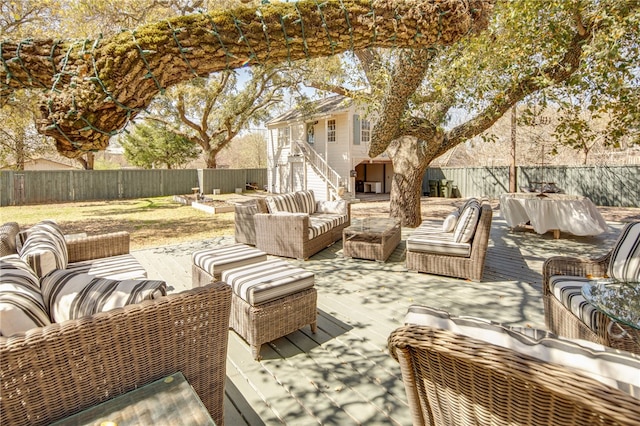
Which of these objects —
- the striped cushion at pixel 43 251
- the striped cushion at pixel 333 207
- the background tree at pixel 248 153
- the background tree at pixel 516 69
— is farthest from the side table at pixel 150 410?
the background tree at pixel 248 153

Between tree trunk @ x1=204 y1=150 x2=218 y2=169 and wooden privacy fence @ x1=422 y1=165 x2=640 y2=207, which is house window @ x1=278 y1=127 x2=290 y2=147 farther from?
wooden privacy fence @ x1=422 y1=165 x2=640 y2=207

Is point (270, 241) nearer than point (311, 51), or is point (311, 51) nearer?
point (311, 51)

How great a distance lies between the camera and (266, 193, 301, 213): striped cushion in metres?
6.26

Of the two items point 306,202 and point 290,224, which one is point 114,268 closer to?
point 290,224

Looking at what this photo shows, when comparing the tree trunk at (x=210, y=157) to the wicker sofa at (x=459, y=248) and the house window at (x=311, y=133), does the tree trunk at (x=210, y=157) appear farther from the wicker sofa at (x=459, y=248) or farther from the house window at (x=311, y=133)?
the wicker sofa at (x=459, y=248)

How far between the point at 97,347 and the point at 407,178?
7236mm

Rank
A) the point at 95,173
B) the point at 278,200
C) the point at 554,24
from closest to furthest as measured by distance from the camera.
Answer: the point at 554,24 → the point at 278,200 → the point at 95,173

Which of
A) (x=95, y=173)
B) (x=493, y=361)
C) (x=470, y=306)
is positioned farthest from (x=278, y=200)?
(x=95, y=173)

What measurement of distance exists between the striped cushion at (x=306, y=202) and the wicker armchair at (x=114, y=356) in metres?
5.06

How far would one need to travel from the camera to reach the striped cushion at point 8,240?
3010mm

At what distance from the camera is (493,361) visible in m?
1.02

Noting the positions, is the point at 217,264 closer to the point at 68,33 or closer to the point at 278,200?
the point at 278,200

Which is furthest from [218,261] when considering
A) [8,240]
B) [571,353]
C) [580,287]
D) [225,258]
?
[580,287]

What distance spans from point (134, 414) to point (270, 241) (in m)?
4.51
